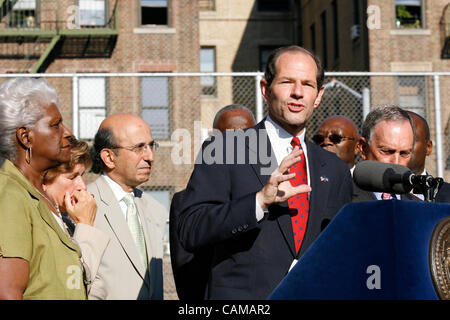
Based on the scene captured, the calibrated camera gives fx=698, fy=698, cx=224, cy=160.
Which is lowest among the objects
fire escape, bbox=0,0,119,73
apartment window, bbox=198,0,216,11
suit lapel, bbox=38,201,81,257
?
suit lapel, bbox=38,201,81,257

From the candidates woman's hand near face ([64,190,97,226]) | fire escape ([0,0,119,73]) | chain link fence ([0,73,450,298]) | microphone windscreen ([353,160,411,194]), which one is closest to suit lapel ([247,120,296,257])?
microphone windscreen ([353,160,411,194])

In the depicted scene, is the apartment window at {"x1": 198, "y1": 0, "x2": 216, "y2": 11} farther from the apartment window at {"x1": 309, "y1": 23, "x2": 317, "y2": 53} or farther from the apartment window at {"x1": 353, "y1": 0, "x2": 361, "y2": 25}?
the apartment window at {"x1": 353, "y1": 0, "x2": 361, "y2": 25}

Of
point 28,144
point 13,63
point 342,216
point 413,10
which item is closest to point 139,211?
point 28,144

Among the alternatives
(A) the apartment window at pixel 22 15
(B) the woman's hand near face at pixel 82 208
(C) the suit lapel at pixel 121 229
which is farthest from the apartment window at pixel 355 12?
(B) the woman's hand near face at pixel 82 208

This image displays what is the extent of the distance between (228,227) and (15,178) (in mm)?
896

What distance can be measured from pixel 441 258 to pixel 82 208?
7.01ft

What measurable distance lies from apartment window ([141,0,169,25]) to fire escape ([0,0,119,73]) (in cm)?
126

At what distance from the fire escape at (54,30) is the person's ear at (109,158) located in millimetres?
15577

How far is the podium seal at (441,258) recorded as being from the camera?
204cm

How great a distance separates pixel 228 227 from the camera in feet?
8.82

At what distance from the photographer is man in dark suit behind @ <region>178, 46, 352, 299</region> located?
2.73 meters

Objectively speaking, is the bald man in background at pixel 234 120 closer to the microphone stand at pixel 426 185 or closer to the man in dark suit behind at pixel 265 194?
the man in dark suit behind at pixel 265 194

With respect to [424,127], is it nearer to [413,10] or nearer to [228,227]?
[228,227]
